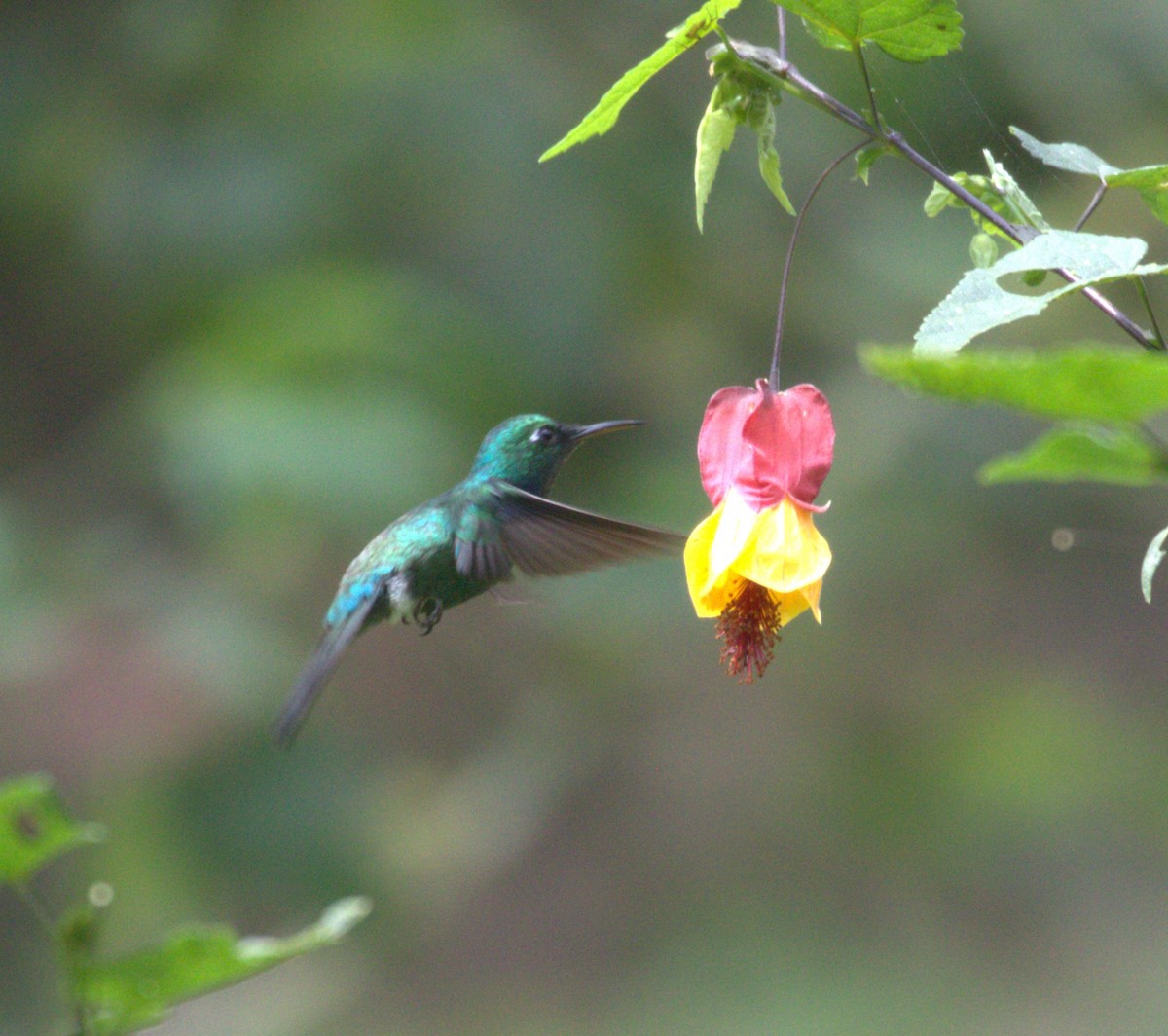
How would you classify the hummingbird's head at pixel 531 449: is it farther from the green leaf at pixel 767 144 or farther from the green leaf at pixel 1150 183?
the green leaf at pixel 1150 183

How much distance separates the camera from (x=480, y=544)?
4.09ft

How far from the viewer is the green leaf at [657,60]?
0.81 m

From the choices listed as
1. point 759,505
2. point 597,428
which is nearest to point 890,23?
point 759,505

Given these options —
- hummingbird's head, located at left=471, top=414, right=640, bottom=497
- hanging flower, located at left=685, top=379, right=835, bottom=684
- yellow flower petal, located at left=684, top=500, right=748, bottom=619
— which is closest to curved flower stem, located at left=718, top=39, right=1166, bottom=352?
hanging flower, located at left=685, top=379, right=835, bottom=684

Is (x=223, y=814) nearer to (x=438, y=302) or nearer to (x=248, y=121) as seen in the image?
(x=438, y=302)

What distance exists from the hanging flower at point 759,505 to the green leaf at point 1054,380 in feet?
1.63

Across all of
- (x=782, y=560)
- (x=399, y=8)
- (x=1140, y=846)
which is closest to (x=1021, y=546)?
(x=1140, y=846)

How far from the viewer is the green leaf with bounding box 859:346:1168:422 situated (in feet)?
1.51

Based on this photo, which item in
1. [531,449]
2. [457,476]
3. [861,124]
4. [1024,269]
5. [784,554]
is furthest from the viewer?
[457,476]

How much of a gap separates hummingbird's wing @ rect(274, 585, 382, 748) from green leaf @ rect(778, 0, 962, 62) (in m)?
0.60

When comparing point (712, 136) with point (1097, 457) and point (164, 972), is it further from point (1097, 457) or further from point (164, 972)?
point (164, 972)

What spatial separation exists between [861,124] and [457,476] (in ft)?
7.77

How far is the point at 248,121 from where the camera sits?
3348 mm

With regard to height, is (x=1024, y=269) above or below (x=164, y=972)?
above
